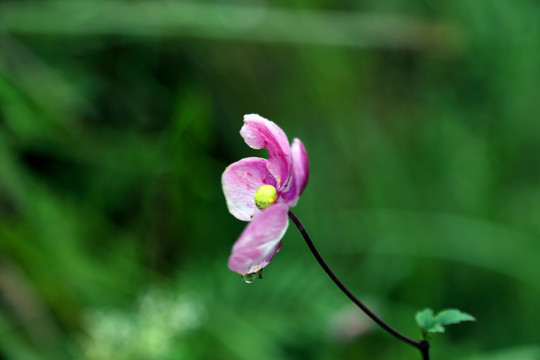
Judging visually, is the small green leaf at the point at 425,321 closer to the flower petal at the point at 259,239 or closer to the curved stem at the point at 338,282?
the curved stem at the point at 338,282

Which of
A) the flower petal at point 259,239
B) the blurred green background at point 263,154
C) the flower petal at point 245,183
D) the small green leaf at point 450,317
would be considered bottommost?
the flower petal at point 259,239

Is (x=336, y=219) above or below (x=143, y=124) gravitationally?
below

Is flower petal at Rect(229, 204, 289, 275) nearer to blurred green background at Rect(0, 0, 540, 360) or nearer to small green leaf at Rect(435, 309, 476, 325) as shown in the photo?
small green leaf at Rect(435, 309, 476, 325)

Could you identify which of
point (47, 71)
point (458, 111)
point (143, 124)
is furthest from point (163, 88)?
point (458, 111)

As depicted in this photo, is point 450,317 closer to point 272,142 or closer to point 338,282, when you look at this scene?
point 338,282

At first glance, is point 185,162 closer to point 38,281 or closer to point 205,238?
point 205,238

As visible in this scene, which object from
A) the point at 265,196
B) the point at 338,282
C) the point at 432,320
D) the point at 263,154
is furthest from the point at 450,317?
the point at 263,154

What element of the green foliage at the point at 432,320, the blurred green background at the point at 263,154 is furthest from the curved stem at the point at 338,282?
the blurred green background at the point at 263,154
